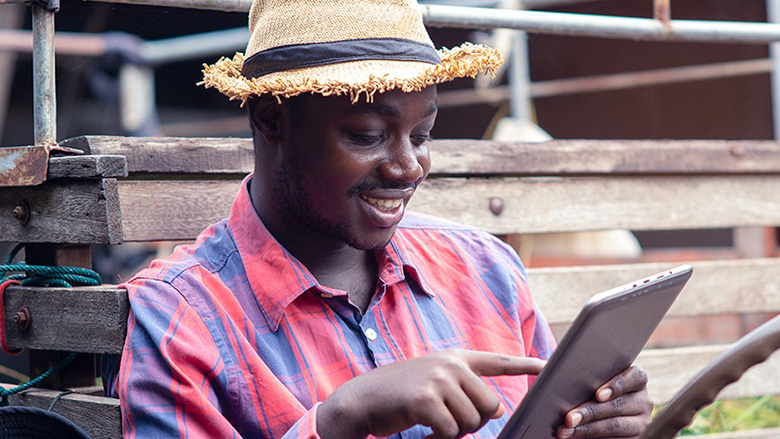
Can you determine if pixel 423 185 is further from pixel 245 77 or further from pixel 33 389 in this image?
pixel 33 389

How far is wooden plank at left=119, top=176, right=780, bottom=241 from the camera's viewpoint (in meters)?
1.82

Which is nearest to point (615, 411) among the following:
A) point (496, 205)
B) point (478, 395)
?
point (478, 395)

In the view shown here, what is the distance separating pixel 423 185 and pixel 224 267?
71cm

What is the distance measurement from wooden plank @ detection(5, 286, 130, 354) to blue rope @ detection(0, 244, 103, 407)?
0.07 feet

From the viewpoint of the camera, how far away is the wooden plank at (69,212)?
151 centimetres

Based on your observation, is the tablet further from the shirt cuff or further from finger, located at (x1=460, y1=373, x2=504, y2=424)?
the shirt cuff

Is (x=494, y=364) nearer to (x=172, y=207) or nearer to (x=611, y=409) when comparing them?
(x=611, y=409)

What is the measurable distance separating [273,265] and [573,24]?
115 cm

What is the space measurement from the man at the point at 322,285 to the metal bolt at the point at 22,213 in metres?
0.27

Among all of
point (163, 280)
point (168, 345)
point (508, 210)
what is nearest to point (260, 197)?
point (163, 280)

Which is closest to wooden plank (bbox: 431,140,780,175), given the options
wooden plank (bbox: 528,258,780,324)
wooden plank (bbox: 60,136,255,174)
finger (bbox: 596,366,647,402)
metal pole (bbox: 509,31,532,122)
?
wooden plank (bbox: 528,258,780,324)

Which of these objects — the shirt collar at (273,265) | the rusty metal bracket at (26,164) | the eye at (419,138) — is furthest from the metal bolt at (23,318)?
the eye at (419,138)

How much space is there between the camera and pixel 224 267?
1587 mm

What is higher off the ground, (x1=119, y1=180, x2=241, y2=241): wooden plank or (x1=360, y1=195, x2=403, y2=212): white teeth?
(x1=360, y1=195, x2=403, y2=212): white teeth
